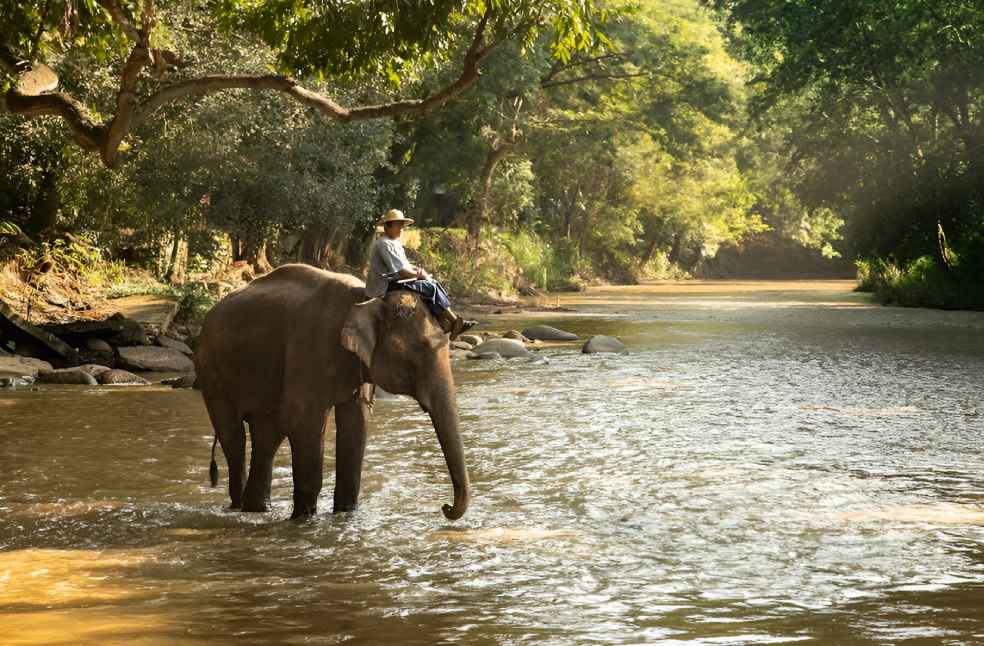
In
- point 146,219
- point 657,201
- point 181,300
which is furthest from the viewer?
point 657,201

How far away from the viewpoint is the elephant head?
24.6 feet

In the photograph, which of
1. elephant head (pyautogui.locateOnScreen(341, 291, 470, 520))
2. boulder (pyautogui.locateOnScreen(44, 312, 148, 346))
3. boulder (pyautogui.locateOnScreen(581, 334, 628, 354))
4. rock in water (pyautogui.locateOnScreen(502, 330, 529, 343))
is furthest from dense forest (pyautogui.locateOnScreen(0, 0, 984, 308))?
boulder (pyautogui.locateOnScreen(581, 334, 628, 354))

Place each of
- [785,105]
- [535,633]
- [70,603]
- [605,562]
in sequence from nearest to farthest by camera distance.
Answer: [535,633]
[70,603]
[605,562]
[785,105]

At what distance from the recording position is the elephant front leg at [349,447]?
329 inches

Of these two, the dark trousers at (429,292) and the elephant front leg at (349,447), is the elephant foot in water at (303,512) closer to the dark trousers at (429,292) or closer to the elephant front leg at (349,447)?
the elephant front leg at (349,447)

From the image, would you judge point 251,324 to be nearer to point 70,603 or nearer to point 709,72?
point 70,603

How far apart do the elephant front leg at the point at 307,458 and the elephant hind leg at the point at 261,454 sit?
1.15 feet

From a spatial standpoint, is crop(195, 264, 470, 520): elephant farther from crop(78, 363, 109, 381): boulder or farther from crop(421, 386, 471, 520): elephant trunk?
crop(78, 363, 109, 381): boulder

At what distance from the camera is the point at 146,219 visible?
1057 inches

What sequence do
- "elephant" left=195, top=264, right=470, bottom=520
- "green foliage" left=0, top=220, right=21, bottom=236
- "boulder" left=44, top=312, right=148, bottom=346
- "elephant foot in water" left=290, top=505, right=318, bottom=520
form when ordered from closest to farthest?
"elephant" left=195, top=264, right=470, bottom=520 < "elephant foot in water" left=290, top=505, right=318, bottom=520 < "boulder" left=44, top=312, right=148, bottom=346 < "green foliage" left=0, top=220, right=21, bottom=236

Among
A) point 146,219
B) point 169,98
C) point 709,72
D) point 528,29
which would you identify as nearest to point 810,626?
point 528,29

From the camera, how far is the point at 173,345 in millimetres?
20922

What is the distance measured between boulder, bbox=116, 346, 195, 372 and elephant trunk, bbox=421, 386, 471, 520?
1266cm

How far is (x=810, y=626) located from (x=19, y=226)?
20.8 meters
